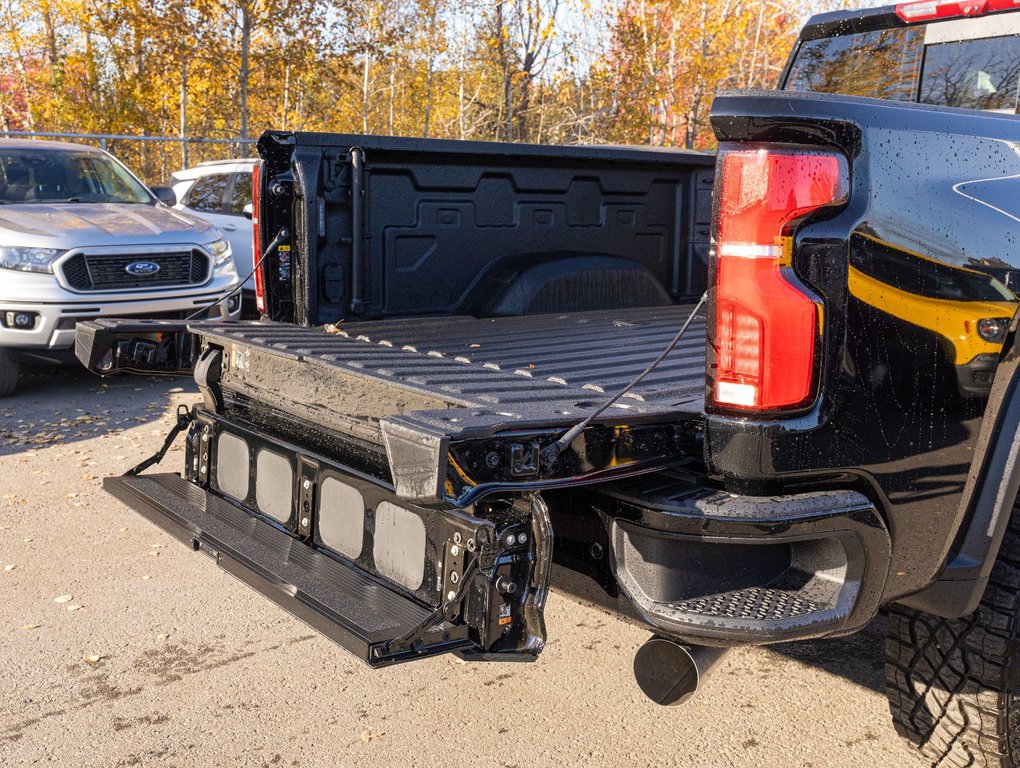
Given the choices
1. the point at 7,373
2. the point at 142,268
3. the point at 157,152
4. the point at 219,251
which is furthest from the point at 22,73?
the point at 7,373

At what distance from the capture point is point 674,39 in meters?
18.5

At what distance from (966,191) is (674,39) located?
17.3 meters

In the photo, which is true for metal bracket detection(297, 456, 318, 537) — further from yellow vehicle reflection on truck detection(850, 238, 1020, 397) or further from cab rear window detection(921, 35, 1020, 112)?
cab rear window detection(921, 35, 1020, 112)

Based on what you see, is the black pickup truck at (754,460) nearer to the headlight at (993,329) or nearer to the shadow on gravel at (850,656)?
the headlight at (993,329)

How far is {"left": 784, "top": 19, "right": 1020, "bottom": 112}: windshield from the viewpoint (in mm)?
3682

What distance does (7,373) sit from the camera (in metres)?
7.52

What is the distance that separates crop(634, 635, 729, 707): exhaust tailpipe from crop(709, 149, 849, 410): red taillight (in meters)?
0.64

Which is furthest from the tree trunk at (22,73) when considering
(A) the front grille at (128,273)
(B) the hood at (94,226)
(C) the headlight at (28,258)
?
(C) the headlight at (28,258)

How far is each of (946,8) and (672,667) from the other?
2.87m

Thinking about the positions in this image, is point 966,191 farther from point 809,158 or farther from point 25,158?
point 25,158

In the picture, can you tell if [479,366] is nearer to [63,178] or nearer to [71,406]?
[71,406]

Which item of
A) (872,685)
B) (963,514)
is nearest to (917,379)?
(963,514)

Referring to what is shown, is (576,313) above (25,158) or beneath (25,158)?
beneath

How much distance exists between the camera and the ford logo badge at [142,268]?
7.71 m
